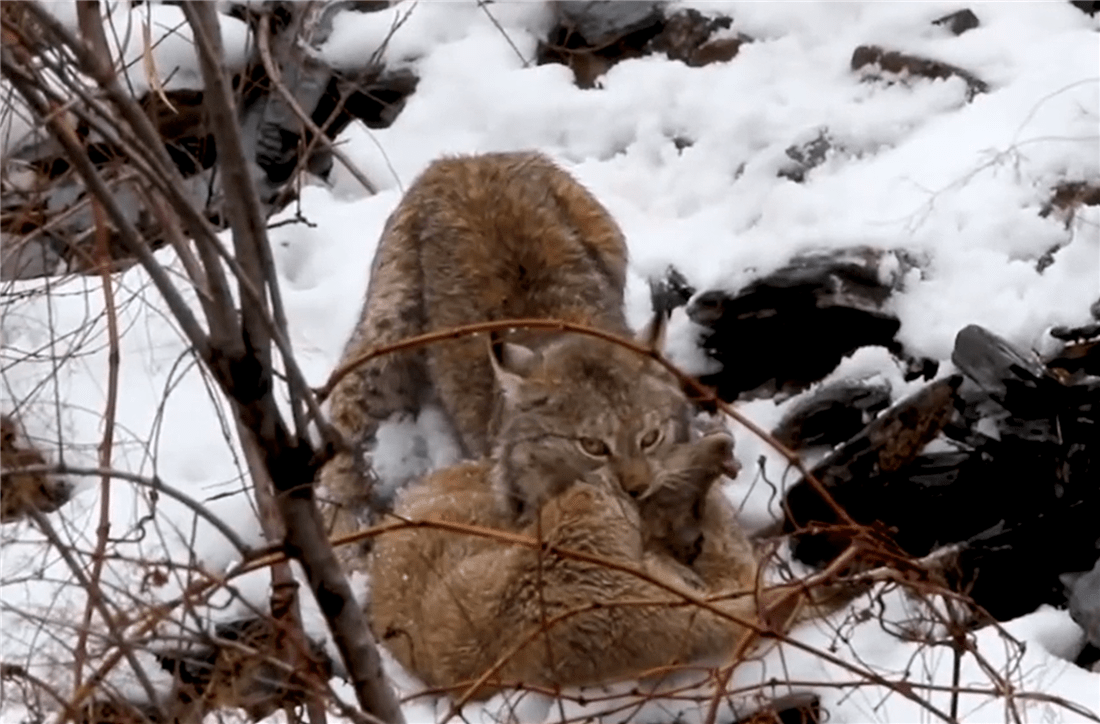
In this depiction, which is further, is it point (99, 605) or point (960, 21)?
point (960, 21)

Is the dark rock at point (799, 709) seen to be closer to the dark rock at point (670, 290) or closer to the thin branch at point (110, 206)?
the thin branch at point (110, 206)

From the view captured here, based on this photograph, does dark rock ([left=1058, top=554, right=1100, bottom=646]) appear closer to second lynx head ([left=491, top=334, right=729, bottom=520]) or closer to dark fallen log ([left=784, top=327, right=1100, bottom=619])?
dark fallen log ([left=784, top=327, right=1100, bottom=619])

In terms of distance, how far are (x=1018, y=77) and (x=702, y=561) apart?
9.06 ft

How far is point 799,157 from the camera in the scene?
22.1 ft

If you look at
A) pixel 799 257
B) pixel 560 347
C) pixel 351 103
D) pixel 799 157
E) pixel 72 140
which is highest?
pixel 351 103

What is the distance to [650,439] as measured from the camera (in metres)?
5.08

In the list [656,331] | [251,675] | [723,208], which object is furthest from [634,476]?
[723,208]

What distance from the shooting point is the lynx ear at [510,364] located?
5.32 meters

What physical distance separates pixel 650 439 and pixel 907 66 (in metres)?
2.56

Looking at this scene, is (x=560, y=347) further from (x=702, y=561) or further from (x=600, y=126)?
(x=600, y=126)

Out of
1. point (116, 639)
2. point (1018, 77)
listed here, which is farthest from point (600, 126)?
point (116, 639)

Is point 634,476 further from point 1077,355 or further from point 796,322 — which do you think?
point 1077,355

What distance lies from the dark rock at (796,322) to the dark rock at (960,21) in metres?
1.45

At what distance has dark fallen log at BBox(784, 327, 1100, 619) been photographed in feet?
17.0
